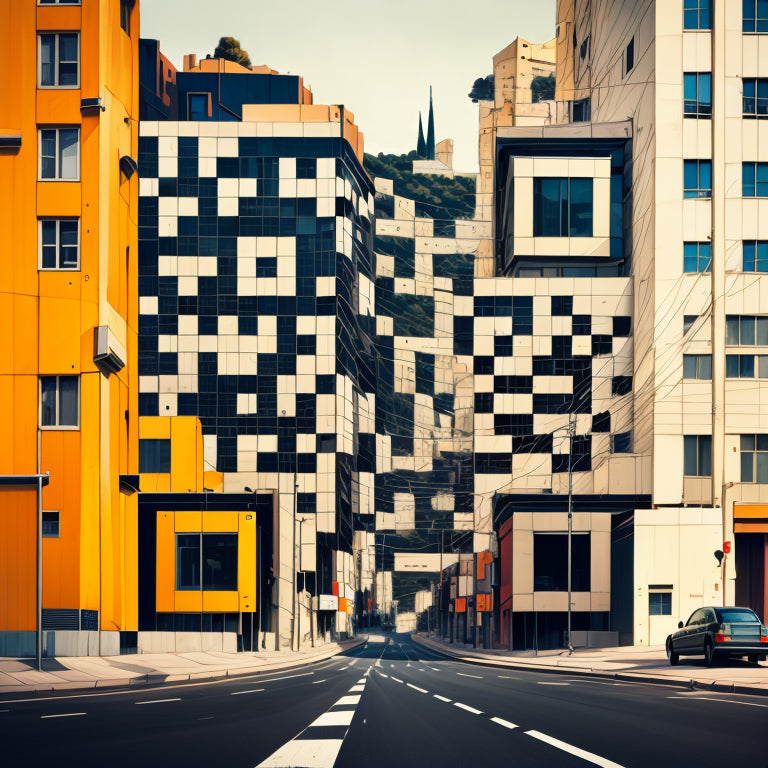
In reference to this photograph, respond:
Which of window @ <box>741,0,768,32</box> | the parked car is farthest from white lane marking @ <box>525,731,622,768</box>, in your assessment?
window @ <box>741,0,768,32</box>

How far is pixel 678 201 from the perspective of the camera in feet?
268

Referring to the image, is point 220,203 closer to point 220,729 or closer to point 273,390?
point 273,390

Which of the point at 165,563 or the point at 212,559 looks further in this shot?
the point at 165,563

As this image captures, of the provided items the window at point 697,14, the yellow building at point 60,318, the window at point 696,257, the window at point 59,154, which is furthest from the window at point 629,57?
the window at point 59,154

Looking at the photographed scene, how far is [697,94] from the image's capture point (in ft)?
269

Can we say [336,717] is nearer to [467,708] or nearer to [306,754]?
[467,708]

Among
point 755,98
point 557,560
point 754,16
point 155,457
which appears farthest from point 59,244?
point 754,16

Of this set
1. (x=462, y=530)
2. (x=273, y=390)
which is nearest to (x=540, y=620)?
(x=273, y=390)

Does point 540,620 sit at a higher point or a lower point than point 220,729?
lower

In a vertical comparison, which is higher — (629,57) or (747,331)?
(629,57)

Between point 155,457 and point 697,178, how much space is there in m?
46.0

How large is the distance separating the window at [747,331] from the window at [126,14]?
46.2 metres

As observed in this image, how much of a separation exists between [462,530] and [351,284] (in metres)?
43.6

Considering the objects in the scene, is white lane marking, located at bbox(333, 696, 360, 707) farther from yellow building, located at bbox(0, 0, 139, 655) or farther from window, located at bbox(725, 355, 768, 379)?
window, located at bbox(725, 355, 768, 379)
